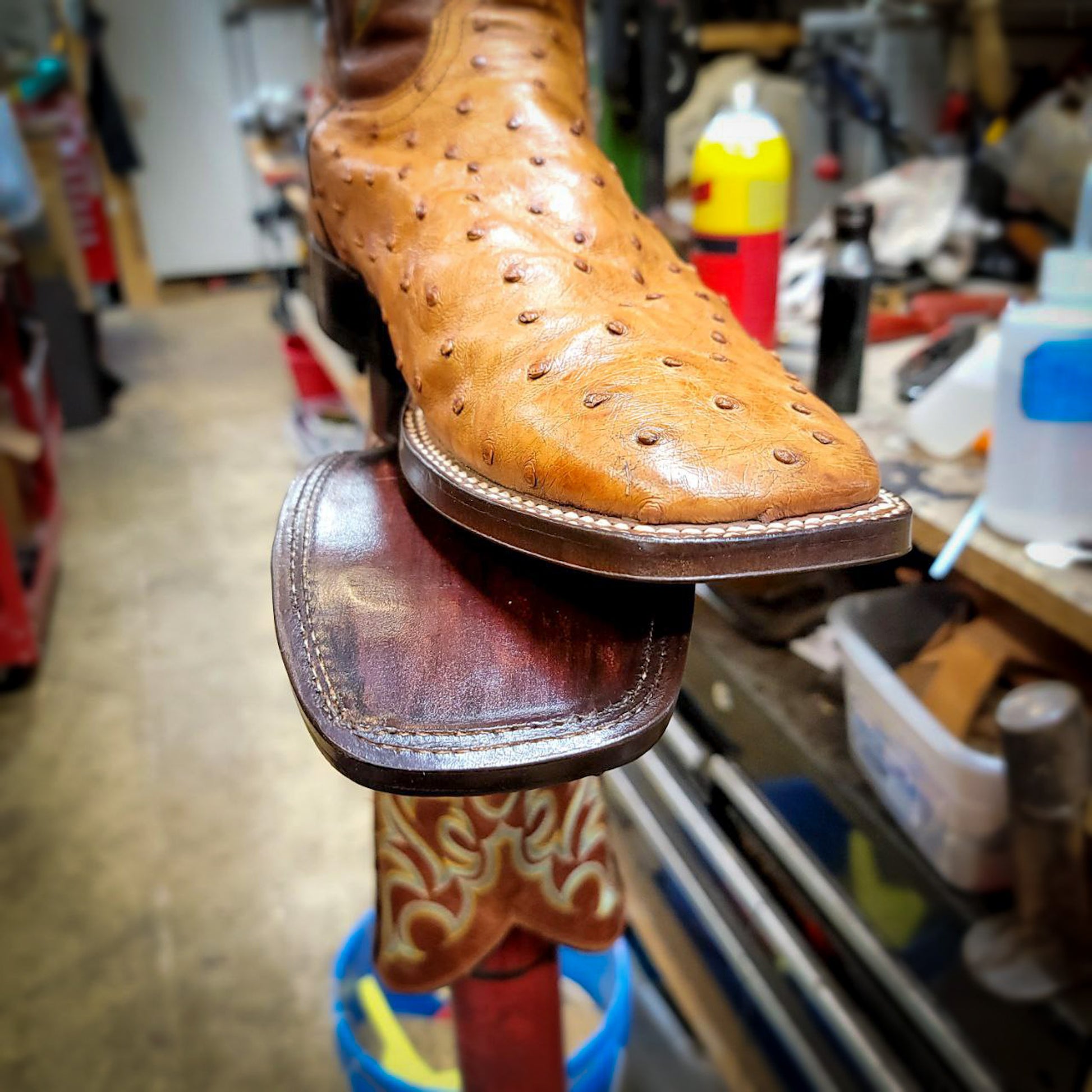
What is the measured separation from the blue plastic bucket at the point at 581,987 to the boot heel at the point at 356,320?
0.36 m

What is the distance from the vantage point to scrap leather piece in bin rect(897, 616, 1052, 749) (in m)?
0.47

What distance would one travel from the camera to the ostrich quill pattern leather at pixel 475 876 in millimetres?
421

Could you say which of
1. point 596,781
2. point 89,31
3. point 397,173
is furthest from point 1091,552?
point 89,31

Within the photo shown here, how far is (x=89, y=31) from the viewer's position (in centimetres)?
384

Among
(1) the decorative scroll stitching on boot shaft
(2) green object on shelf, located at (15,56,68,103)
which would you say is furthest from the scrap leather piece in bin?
(2) green object on shelf, located at (15,56,68,103)

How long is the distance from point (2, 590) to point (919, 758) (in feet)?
4.98

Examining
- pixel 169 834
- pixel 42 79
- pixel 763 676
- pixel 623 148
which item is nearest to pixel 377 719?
pixel 763 676

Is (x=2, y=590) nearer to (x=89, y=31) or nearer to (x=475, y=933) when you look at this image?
(x=475, y=933)

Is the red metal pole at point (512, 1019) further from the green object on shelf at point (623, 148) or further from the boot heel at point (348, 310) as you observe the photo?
the green object on shelf at point (623, 148)

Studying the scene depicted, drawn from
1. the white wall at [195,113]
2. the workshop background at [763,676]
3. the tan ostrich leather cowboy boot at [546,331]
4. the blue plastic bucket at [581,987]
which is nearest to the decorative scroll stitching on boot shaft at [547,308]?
the tan ostrich leather cowboy boot at [546,331]

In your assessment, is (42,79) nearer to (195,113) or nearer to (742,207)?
(195,113)

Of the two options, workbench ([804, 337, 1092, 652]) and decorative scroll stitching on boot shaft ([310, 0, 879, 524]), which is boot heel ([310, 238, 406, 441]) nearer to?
decorative scroll stitching on boot shaft ([310, 0, 879, 524])

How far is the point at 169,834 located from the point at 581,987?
73 centimetres

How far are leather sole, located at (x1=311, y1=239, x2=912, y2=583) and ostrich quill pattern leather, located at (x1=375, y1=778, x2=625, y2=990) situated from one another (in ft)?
0.56
